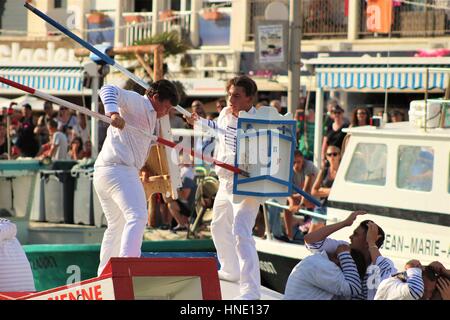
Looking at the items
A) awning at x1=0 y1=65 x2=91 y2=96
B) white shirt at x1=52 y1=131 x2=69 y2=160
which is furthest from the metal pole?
awning at x1=0 y1=65 x2=91 y2=96

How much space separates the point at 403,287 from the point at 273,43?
29.7 feet

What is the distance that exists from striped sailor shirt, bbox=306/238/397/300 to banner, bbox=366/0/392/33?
12.3 metres

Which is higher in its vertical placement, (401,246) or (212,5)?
(212,5)

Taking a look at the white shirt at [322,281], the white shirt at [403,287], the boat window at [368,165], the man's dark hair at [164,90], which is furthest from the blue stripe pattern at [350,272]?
the boat window at [368,165]

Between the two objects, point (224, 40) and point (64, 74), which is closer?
point (64, 74)

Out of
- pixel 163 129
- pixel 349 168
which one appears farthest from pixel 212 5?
pixel 163 129

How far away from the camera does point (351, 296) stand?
28.5 feet

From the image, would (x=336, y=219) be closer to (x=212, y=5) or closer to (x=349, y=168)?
(x=349, y=168)

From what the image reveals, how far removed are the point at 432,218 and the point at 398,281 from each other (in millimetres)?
4193

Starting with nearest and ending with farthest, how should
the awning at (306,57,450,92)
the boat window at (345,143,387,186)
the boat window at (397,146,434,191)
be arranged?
the boat window at (397,146,434,191), the boat window at (345,143,387,186), the awning at (306,57,450,92)

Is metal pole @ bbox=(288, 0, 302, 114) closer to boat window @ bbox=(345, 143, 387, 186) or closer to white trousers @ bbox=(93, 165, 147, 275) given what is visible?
boat window @ bbox=(345, 143, 387, 186)

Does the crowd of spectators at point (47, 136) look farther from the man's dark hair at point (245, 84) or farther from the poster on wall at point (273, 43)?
the man's dark hair at point (245, 84)

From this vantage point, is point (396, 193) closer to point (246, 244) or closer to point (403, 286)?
point (246, 244)

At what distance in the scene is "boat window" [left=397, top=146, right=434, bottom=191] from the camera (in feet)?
40.9
